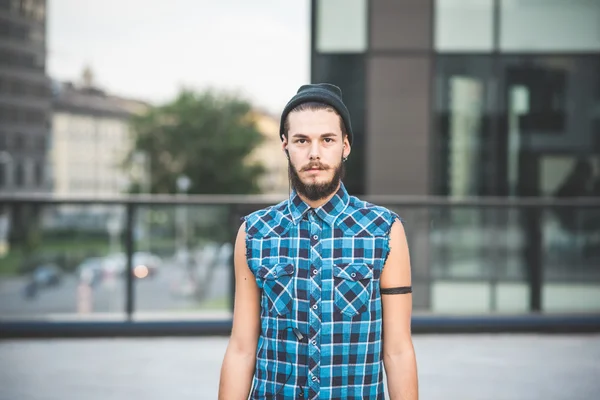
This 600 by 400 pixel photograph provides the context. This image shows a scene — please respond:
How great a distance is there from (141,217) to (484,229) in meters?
3.85

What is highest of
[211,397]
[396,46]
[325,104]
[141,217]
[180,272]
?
[396,46]

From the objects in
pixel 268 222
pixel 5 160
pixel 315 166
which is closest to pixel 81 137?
pixel 5 160

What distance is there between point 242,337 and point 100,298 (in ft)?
21.6

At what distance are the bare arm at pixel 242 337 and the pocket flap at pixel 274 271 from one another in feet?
0.22

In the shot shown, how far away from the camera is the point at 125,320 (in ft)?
27.9

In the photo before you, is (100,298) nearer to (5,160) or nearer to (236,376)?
(236,376)

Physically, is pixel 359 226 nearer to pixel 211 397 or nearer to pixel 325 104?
pixel 325 104

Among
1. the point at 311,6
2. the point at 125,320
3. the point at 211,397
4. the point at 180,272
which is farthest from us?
the point at 311,6

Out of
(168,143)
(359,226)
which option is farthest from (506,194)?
(168,143)

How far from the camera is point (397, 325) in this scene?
2.45m

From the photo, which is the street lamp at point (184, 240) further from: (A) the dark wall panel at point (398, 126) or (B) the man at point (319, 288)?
(B) the man at point (319, 288)

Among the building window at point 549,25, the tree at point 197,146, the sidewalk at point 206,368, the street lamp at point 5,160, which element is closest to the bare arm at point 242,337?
the sidewalk at point 206,368

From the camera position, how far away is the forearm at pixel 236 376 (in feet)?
8.11

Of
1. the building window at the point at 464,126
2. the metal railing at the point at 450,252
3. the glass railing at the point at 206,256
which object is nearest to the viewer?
the metal railing at the point at 450,252
